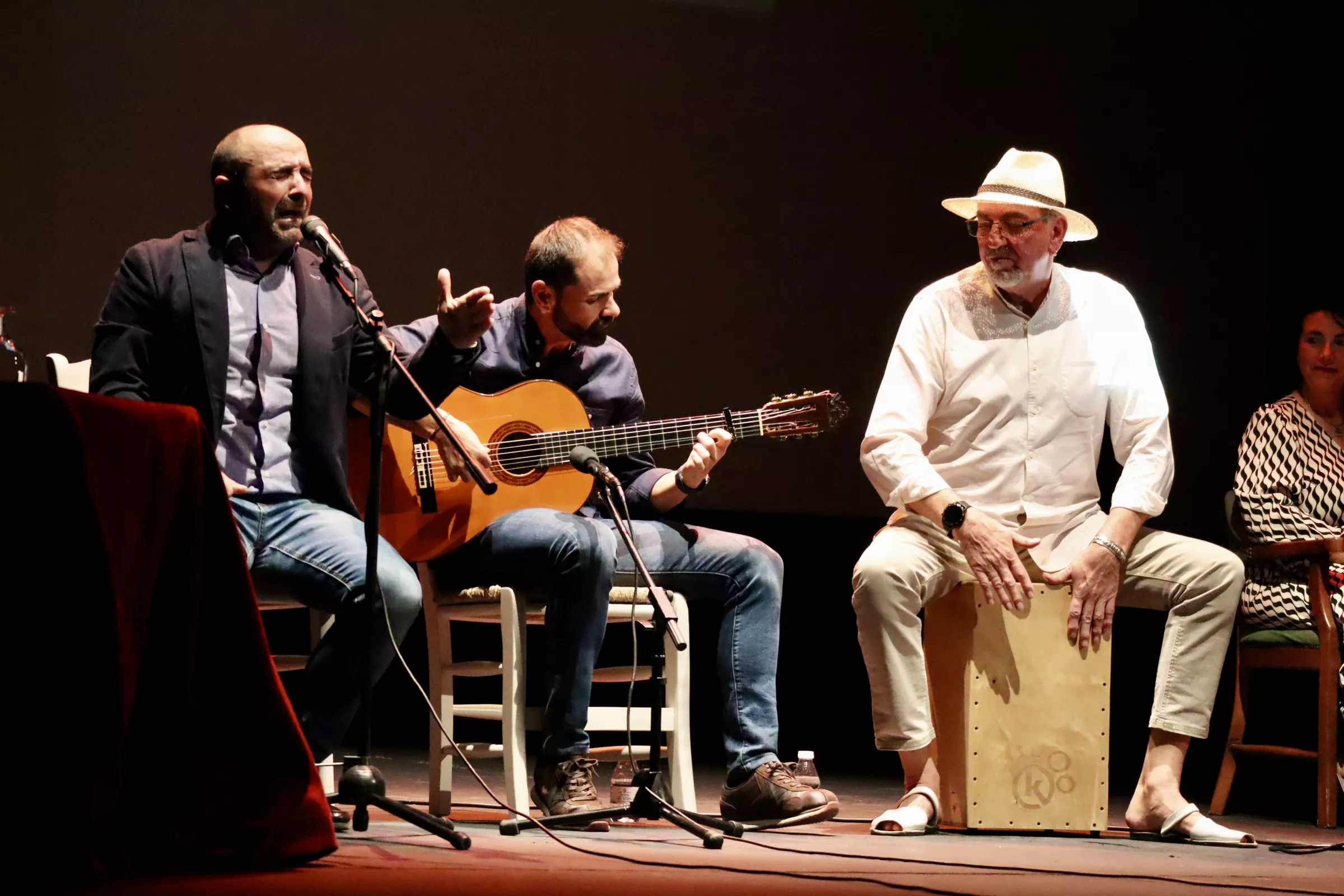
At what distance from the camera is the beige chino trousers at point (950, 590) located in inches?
129

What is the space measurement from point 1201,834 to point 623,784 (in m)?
1.39

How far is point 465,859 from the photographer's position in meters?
2.47

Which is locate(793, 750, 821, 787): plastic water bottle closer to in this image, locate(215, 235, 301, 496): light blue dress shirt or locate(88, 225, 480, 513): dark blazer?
locate(88, 225, 480, 513): dark blazer

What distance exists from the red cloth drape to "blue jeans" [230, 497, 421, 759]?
55 centimetres

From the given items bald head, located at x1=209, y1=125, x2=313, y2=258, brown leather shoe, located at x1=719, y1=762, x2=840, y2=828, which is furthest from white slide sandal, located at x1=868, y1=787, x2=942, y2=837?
bald head, located at x1=209, y1=125, x2=313, y2=258

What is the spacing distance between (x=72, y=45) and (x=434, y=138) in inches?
43.6

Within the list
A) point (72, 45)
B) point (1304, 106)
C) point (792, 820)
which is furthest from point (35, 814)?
point (1304, 106)

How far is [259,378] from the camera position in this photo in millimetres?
3123

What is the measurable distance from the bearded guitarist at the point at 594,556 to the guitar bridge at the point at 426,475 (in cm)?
12

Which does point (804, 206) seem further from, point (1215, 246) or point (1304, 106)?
point (1304, 106)

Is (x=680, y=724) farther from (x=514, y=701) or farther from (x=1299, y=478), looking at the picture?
(x=1299, y=478)

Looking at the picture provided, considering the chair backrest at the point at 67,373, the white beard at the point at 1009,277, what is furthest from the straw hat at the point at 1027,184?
the chair backrest at the point at 67,373

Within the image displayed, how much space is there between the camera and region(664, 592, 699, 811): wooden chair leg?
10.9 feet

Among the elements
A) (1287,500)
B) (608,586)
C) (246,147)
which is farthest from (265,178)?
(1287,500)
